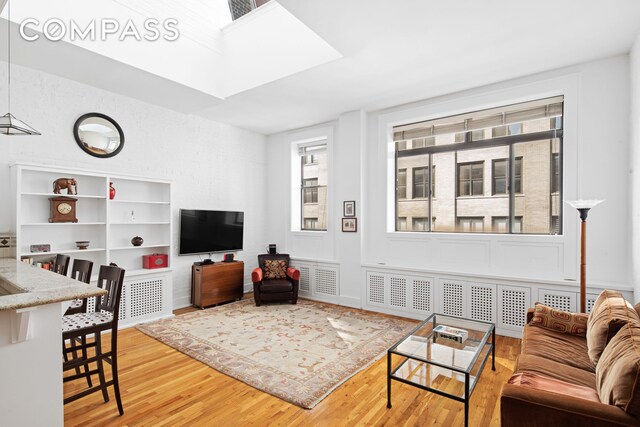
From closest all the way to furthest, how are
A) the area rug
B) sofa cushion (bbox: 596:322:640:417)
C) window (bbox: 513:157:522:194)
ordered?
sofa cushion (bbox: 596:322:640:417)
the area rug
window (bbox: 513:157:522:194)

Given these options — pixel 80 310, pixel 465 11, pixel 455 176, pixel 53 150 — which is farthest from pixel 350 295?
pixel 53 150

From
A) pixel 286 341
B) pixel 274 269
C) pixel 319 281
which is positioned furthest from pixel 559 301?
pixel 274 269

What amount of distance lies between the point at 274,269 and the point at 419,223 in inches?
96.9

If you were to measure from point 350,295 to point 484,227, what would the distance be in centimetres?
221

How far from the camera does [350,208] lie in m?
5.26

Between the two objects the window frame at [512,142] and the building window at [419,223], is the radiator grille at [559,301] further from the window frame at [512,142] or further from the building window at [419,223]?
the building window at [419,223]

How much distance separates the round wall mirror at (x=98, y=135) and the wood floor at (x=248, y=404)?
2.72 meters

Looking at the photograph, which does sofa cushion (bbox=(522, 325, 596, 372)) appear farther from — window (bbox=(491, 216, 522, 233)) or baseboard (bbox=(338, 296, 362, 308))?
baseboard (bbox=(338, 296, 362, 308))

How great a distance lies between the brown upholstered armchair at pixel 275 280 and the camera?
514cm

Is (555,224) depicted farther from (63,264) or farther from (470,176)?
(63,264)

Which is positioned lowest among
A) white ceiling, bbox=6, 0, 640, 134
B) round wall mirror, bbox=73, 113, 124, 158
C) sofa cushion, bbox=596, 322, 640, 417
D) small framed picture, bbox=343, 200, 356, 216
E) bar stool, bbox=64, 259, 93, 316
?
sofa cushion, bbox=596, 322, 640, 417

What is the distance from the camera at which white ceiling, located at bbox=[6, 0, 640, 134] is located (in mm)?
2742

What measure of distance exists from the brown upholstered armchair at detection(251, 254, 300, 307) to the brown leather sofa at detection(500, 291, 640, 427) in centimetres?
337

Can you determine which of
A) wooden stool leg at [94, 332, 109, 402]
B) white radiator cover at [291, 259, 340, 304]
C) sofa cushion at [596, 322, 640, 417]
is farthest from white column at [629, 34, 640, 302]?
wooden stool leg at [94, 332, 109, 402]
